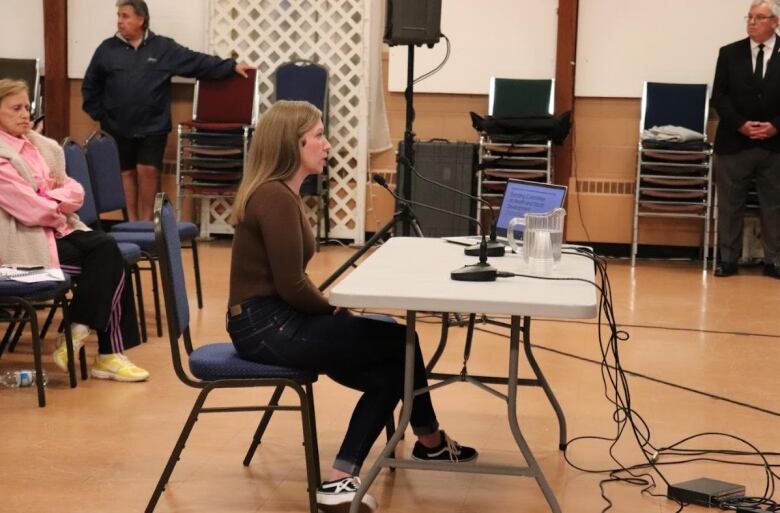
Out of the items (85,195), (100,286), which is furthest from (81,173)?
(100,286)

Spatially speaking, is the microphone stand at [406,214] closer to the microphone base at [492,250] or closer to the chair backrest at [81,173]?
the chair backrest at [81,173]

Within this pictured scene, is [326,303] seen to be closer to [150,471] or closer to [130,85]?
[150,471]

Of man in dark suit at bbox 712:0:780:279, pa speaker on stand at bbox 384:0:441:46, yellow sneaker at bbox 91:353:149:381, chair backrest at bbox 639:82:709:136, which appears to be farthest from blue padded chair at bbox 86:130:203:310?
man in dark suit at bbox 712:0:780:279

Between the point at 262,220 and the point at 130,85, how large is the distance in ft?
16.0

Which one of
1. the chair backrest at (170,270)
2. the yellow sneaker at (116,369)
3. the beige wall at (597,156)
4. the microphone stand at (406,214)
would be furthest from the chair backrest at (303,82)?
the chair backrest at (170,270)

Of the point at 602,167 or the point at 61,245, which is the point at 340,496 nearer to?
the point at 61,245

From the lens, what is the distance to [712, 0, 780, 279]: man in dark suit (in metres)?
6.96

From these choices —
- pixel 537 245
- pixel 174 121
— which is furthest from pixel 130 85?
pixel 537 245

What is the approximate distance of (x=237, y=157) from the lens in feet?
25.3

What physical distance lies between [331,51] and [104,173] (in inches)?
110

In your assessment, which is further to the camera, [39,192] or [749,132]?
[749,132]

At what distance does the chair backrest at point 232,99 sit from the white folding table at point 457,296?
14.4 ft

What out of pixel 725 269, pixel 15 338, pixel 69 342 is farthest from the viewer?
pixel 725 269

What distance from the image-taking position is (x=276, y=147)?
10.1 feet
